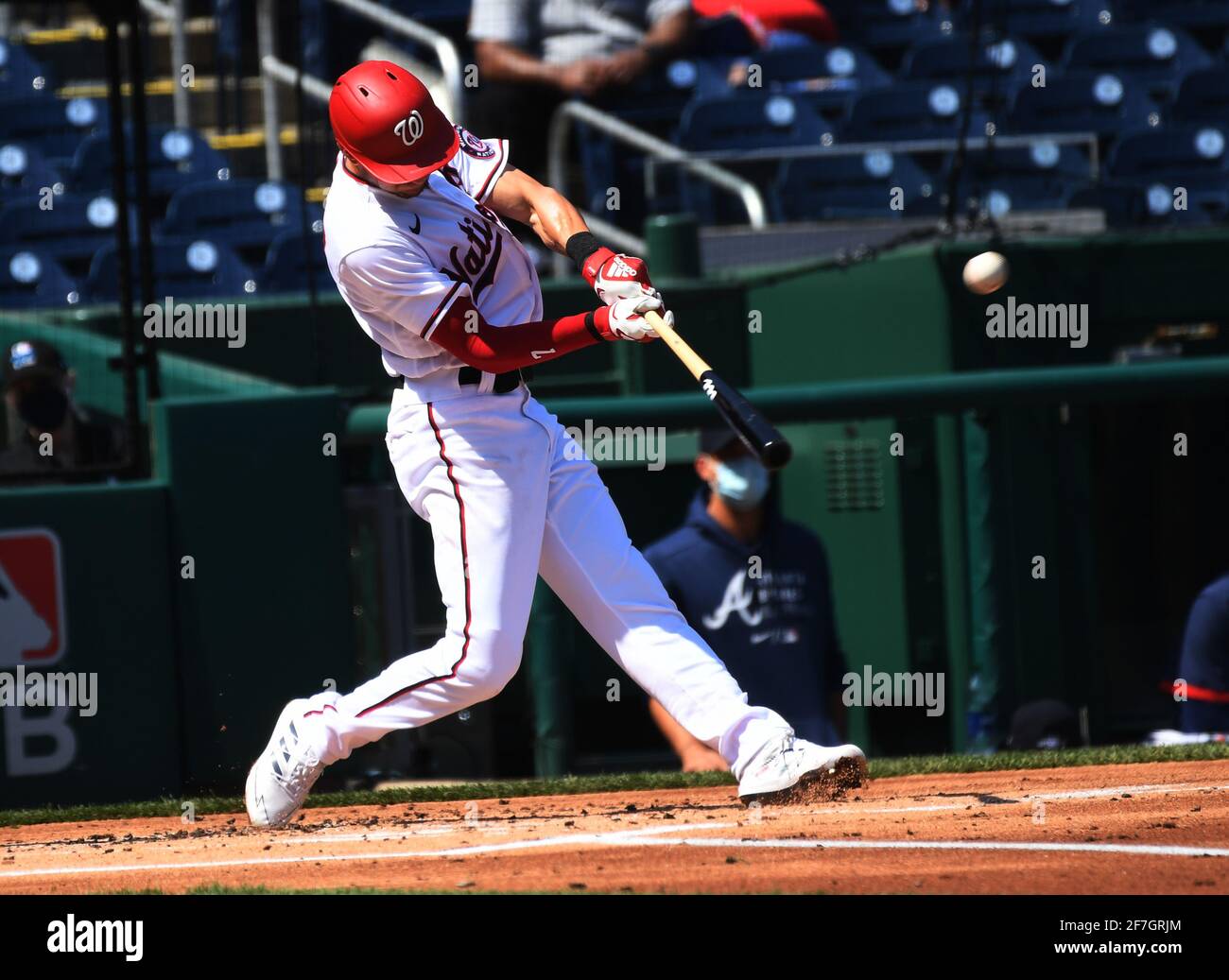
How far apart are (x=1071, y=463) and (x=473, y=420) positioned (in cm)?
332

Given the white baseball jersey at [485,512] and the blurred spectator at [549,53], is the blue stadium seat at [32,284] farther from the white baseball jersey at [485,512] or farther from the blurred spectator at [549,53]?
the white baseball jersey at [485,512]

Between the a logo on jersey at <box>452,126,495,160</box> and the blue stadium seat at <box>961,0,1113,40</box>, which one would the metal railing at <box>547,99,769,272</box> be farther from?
the a logo on jersey at <box>452,126,495,160</box>

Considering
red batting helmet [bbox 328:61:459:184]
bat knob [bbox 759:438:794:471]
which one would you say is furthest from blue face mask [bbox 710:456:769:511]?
bat knob [bbox 759:438:794:471]

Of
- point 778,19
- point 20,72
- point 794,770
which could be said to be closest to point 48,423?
point 794,770

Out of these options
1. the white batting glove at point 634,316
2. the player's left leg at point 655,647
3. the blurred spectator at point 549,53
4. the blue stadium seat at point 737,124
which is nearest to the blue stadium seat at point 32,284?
the blurred spectator at point 549,53

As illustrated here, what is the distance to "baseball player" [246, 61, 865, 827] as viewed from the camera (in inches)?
154

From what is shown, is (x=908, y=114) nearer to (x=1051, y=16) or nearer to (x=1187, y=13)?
(x=1051, y=16)

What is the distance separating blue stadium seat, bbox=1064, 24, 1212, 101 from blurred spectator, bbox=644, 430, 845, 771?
503 cm

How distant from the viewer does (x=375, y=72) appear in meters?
4.03

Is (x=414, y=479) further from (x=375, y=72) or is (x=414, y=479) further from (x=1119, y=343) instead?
(x=1119, y=343)

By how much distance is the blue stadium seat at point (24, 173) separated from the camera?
880 centimetres

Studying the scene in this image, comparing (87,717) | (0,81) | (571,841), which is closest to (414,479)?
(571,841)

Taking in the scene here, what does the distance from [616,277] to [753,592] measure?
7.60 ft

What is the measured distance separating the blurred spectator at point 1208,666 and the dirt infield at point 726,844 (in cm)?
85
